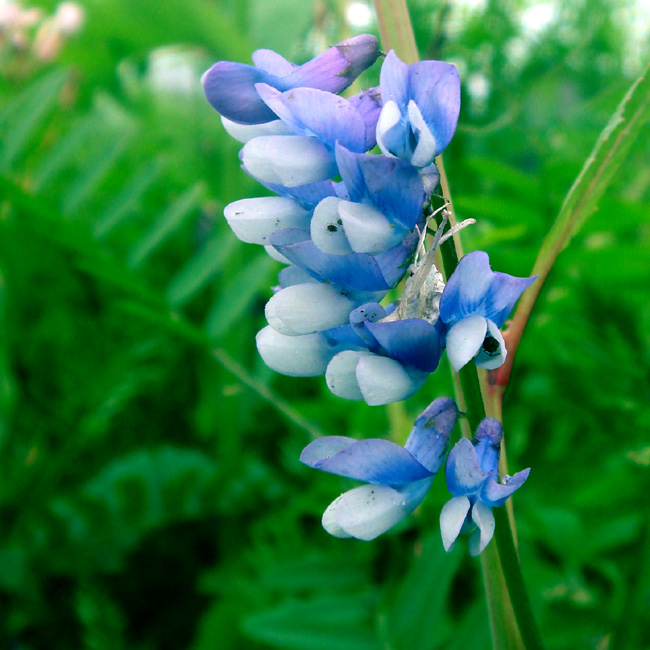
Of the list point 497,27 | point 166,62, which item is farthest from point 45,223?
point 166,62

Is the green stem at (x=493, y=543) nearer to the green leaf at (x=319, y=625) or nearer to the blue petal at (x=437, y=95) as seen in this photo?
the blue petal at (x=437, y=95)

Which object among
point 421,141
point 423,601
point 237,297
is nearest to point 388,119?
point 421,141

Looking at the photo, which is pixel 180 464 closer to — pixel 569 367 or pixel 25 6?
pixel 569 367

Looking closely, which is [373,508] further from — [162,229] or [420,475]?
[162,229]

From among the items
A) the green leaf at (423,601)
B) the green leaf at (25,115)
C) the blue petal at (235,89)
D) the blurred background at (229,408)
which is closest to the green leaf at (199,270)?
the blurred background at (229,408)

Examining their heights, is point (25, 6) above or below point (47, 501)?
above

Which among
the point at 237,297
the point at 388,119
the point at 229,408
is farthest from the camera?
the point at 229,408
